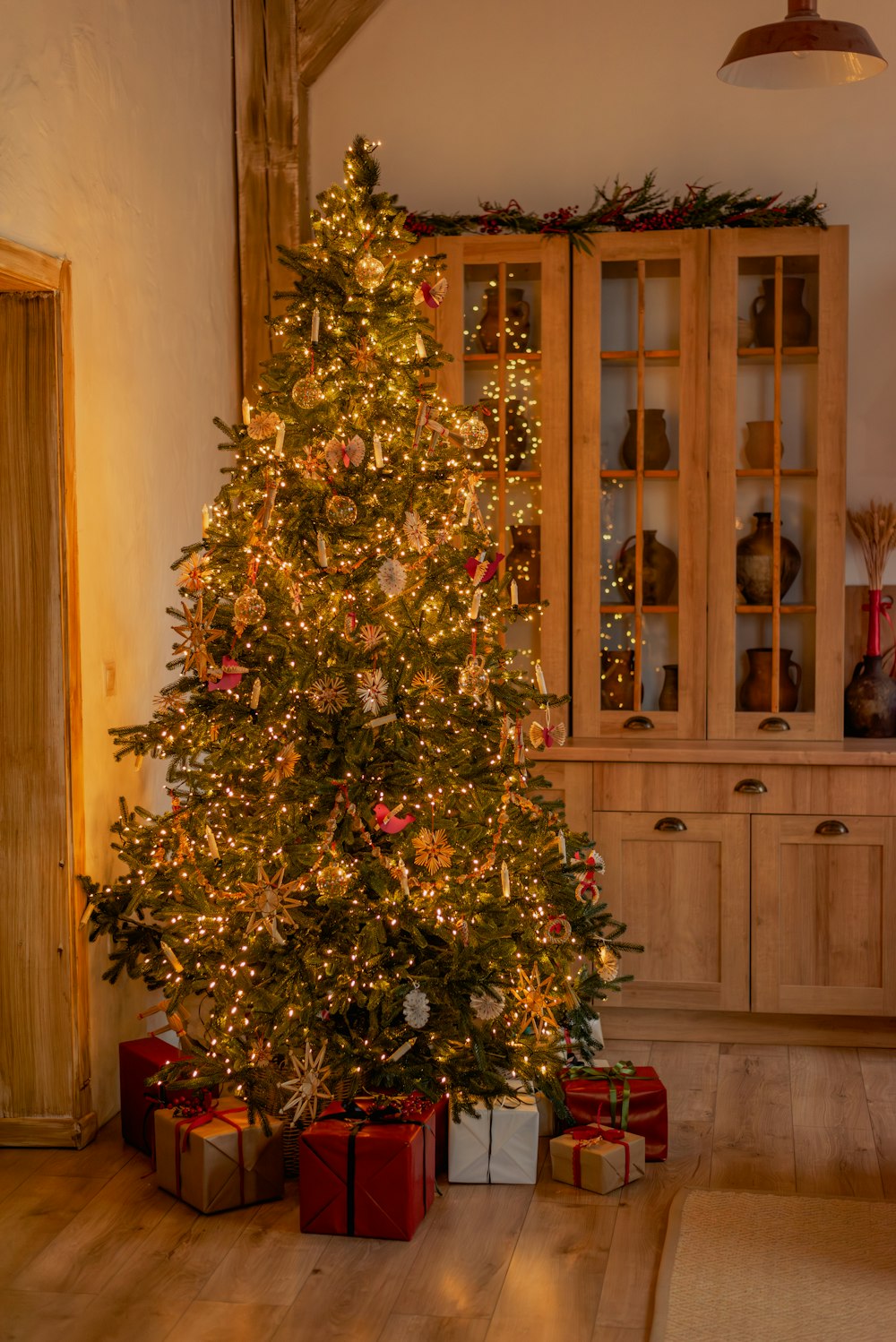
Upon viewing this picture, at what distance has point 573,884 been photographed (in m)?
3.12

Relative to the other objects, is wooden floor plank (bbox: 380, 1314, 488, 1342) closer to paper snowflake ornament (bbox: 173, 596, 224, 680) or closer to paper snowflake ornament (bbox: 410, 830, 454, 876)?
paper snowflake ornament (bbox: 410, 830, 454, 876)

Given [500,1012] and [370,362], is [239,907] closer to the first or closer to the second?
[500,1012]

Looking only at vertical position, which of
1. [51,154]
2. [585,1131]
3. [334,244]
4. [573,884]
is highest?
[51,154]

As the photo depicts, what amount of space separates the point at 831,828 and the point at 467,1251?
1682 millimetres

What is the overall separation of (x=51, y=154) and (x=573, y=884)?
6.53ft

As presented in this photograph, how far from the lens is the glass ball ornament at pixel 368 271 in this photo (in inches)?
115

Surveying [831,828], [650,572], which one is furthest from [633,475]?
[831,828]

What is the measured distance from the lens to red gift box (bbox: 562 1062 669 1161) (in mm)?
3006

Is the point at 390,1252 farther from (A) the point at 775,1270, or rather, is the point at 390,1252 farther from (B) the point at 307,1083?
(A) the point at 775,1270

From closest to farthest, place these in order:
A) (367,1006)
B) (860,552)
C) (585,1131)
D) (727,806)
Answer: (367,1006)
(585,1131)
(727,806)
(860,552)

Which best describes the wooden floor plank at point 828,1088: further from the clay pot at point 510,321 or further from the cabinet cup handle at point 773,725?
the clay pot at point 510,321

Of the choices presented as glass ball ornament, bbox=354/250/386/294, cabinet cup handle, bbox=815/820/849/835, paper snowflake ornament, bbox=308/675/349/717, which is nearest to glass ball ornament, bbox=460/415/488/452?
glass ball ornament, bbox=354/250/386/294

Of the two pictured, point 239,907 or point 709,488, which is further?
point 709,488

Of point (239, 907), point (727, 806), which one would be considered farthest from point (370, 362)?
point (727, 806)
